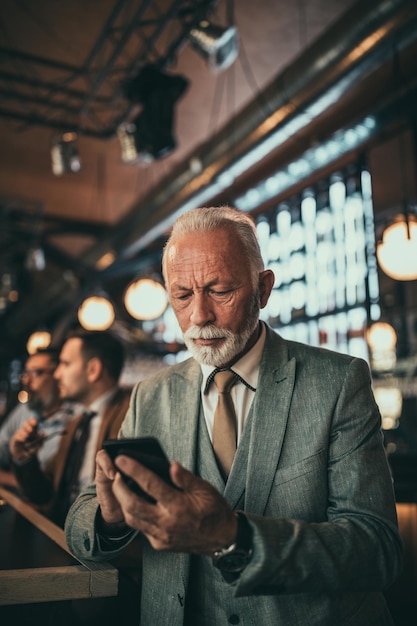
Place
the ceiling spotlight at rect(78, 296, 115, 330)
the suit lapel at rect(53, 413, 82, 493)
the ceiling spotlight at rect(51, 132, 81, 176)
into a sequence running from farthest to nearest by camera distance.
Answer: the ceiling spotlight at rect(78, 296, 115, 330)
the ceiling spotlight at rect(51, 132, 81, 176)
the suit lapel at rect(53, 413, 82, 493)

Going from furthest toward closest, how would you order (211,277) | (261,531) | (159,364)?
(159,364) → (211,277) → (261,531)

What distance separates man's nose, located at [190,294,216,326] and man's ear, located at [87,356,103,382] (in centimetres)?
235

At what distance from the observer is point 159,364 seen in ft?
40.4

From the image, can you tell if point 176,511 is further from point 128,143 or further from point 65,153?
point 65,153

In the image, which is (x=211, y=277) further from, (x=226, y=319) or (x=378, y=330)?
(x=378, y=330)

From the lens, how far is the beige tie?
1.63 metres

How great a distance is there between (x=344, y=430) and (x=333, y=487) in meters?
0.15

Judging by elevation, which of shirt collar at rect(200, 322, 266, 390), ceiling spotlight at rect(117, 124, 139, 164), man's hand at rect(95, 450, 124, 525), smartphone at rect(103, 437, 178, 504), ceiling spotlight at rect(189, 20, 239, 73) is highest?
ceiling spotlight at rect(189, 20, 239, 73)

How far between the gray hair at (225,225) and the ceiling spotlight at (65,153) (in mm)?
4019

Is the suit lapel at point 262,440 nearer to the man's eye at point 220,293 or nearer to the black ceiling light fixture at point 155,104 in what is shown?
the man's eye at point 220,293

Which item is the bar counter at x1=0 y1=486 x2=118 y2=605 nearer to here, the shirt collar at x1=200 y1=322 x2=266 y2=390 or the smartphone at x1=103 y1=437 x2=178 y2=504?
the smartphone at x1=103 y1=437 x2=178 y2=504

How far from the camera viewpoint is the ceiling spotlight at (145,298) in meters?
5.78

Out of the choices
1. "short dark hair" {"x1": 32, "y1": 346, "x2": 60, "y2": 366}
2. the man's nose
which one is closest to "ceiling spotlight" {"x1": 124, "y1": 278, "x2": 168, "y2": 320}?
"short dark hair" {"x1": 32, "y1": 346, "x2": 60, "y2": 366}

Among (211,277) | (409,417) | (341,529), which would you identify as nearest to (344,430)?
(341,529)
